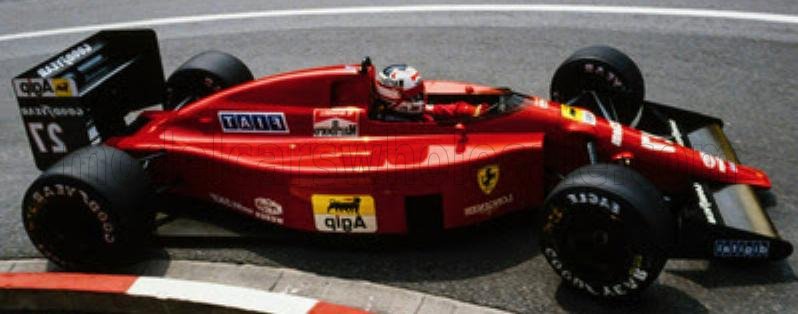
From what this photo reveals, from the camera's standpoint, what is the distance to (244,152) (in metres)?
6.48

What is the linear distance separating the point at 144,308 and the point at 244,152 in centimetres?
139

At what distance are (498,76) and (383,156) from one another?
3607mm

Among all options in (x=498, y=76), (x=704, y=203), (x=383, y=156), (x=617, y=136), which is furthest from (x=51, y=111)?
(x=704, y=203)

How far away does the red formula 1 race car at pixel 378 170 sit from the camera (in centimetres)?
535

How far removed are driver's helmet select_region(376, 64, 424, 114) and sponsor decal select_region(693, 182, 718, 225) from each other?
2.08m

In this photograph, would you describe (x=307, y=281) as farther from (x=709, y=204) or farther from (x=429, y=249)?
(x=709, y=204)

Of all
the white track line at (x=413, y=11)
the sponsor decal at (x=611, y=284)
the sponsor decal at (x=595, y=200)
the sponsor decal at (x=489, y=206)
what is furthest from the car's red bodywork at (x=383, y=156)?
the white track line at (x=413, y=11)

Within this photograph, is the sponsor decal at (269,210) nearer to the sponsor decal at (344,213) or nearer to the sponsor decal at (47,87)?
the sponsor decal at (344,213)

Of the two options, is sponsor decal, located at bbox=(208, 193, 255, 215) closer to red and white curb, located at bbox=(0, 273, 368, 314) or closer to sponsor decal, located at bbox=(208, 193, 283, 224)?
sponsor decal, located at bbox=(208, 193, 283, 224)

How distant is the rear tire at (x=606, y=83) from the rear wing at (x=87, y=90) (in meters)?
3.61

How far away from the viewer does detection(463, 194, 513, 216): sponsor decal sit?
6051mm

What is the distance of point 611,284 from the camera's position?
5.31 meters

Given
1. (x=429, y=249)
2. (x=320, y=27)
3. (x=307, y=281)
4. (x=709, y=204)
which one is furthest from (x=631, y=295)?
(x=320, y=27)

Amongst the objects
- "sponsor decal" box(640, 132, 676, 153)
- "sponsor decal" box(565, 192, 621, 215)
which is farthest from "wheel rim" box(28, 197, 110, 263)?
"sponsor decal" box(640, 132, 676, 153)
